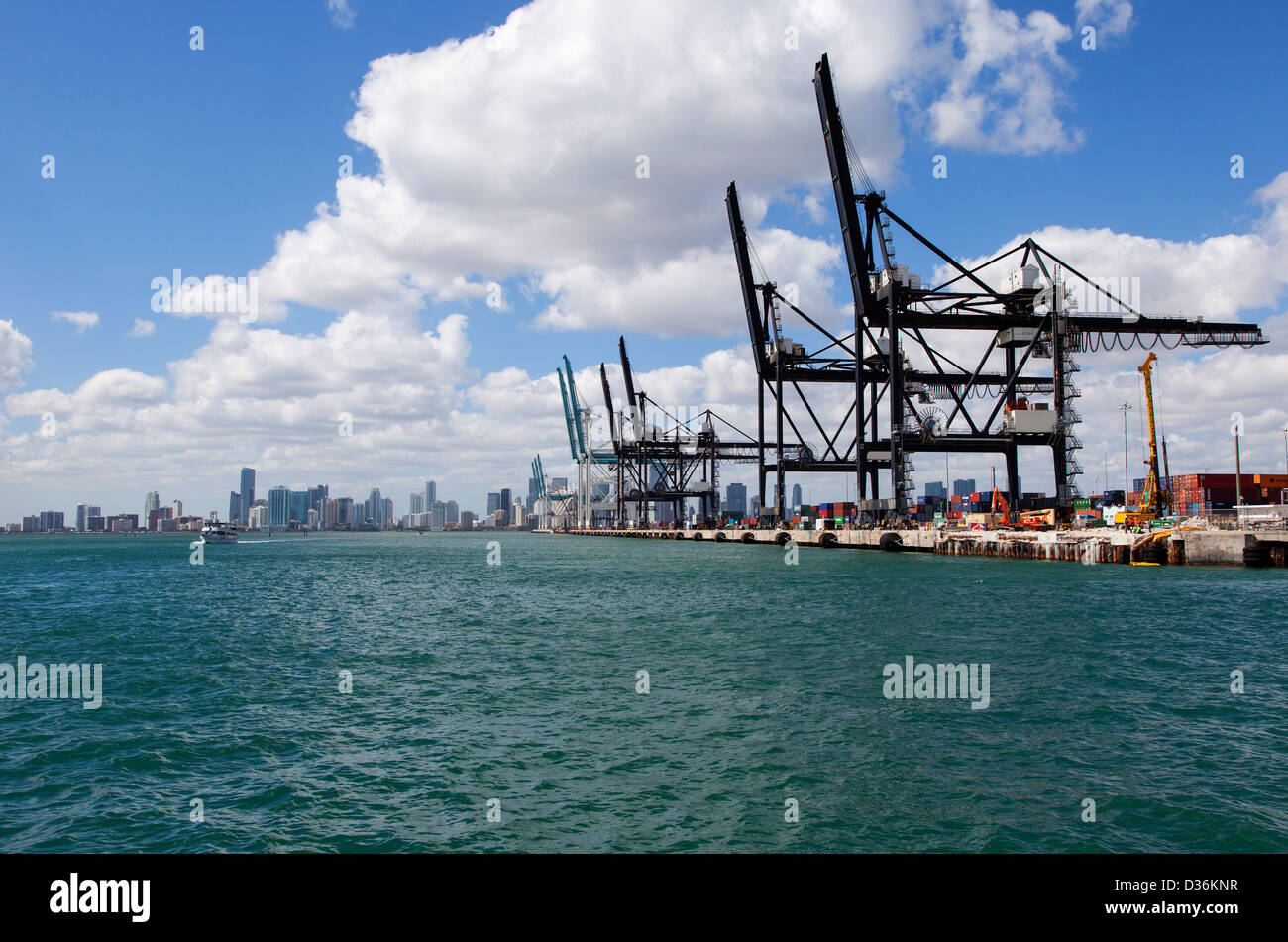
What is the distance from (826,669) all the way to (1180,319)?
6899cm

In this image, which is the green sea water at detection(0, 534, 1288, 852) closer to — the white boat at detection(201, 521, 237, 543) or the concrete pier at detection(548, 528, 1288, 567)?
the concrete pier at detection(548, 528, 1288, 567)

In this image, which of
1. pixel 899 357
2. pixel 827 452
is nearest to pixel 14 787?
pixel 899 357

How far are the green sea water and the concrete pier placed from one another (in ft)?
63.7

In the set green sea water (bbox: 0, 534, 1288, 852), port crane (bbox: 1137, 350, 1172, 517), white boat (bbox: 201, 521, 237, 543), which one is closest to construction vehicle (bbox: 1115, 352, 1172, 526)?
port crane (bbox: 1137, 350, 1172, 517)

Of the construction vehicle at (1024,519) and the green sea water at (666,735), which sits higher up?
the construction vehicle at (1024,519)

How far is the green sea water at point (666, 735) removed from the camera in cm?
1073

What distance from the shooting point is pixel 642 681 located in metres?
19.5

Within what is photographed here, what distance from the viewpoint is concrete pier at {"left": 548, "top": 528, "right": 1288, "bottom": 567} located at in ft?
158

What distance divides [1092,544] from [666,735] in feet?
164

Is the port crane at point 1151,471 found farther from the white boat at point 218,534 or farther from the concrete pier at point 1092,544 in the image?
the white boat at point 218,534

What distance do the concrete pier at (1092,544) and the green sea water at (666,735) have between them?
19422 millimetres

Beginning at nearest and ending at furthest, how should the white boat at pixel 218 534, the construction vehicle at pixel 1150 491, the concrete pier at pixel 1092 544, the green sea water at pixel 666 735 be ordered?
the green sea water at pixel 666 735 < the concrete pier at pixel 1092 544 < the construction vehicle at pixel 1150 491 < the white boat at pixel 218 534

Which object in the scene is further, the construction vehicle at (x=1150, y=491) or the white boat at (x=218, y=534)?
the white boat at (x=218, y=534)

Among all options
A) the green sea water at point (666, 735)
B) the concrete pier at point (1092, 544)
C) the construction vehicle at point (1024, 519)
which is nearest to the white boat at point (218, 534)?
the concrete pier at point (1092, 544)
